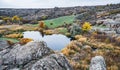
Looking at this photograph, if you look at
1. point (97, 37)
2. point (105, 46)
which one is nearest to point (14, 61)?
point (105, 46)

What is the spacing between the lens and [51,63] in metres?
23.5

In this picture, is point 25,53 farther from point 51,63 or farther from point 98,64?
point 98,64

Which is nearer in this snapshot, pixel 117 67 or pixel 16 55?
pixel 16 55

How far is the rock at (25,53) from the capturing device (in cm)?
2403

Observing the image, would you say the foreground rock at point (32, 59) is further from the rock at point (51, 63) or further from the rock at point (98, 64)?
the rock at point (98, 64)

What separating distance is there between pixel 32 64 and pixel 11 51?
10.2 ft

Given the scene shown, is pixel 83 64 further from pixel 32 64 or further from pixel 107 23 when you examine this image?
pixel 107 23

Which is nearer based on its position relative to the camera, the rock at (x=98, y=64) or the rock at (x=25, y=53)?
the rock at (x=25, y=53)

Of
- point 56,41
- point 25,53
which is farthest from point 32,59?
point 56,41

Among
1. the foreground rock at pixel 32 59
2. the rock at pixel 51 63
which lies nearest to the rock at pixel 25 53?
the foreground rock at pixel 32 59

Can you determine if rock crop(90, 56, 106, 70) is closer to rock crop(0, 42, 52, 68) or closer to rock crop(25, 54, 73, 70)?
rock crop(25, 54, 73, 70)

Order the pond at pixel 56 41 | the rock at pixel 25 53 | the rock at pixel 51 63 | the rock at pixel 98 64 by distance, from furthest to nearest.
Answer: the pond at pixel 56 41 < the rock at pixel 98 64 < the rock at pixel 25 53 < the rock at pixel 51 63

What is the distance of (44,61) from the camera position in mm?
23359

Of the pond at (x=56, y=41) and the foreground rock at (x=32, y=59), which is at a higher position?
the foreground rock at (x=32, y=59)
